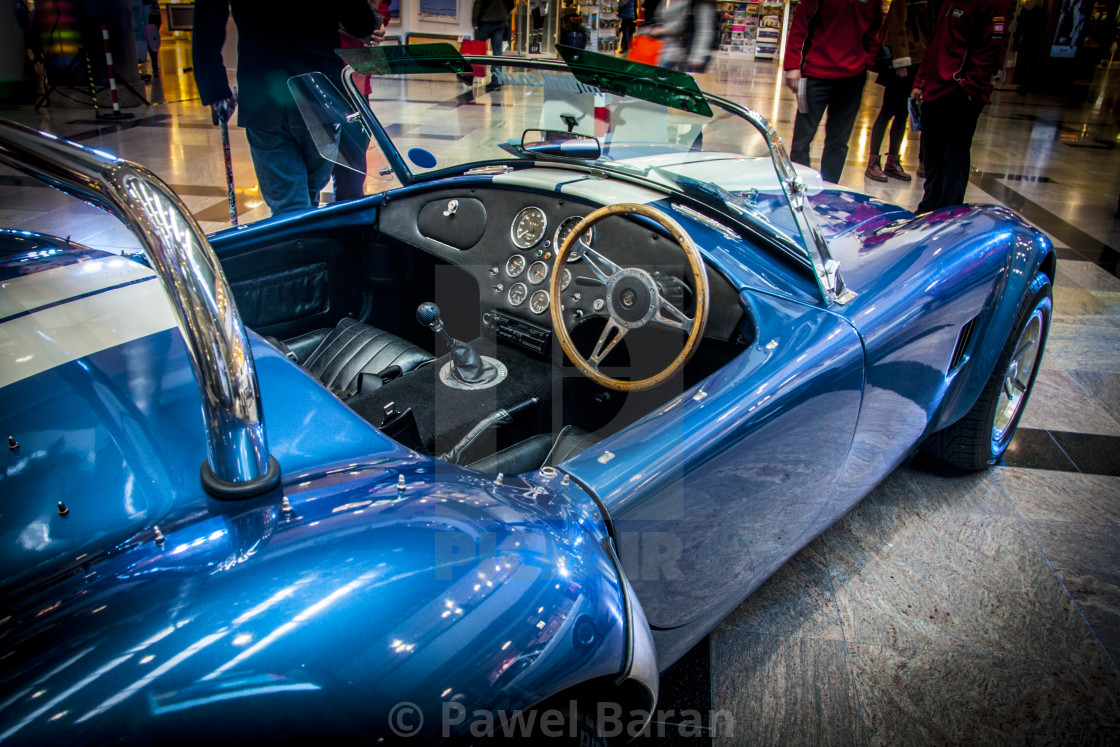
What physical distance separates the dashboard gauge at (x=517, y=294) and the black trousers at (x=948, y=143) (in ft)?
10.3

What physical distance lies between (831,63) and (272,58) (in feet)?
11.5

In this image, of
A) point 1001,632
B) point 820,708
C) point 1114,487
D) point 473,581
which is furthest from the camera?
point 1114,487

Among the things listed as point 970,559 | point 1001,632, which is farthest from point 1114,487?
point 1001,632

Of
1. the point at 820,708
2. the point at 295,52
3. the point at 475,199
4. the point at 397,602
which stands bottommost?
the point at 820,708

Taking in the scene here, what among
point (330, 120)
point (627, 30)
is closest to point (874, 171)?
point (330, 120)

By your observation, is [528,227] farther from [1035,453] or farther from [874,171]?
[874,171]

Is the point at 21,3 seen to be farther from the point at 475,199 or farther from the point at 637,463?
the point at 637,463

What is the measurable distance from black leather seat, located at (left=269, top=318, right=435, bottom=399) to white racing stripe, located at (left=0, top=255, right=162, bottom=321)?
77cm

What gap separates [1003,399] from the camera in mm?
2586

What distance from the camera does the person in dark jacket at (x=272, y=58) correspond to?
3111 millimetres

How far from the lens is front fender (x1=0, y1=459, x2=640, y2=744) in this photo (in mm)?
727

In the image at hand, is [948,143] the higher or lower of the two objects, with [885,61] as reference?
lower

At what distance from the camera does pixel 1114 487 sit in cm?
255

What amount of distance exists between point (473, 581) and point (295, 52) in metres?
3.03
